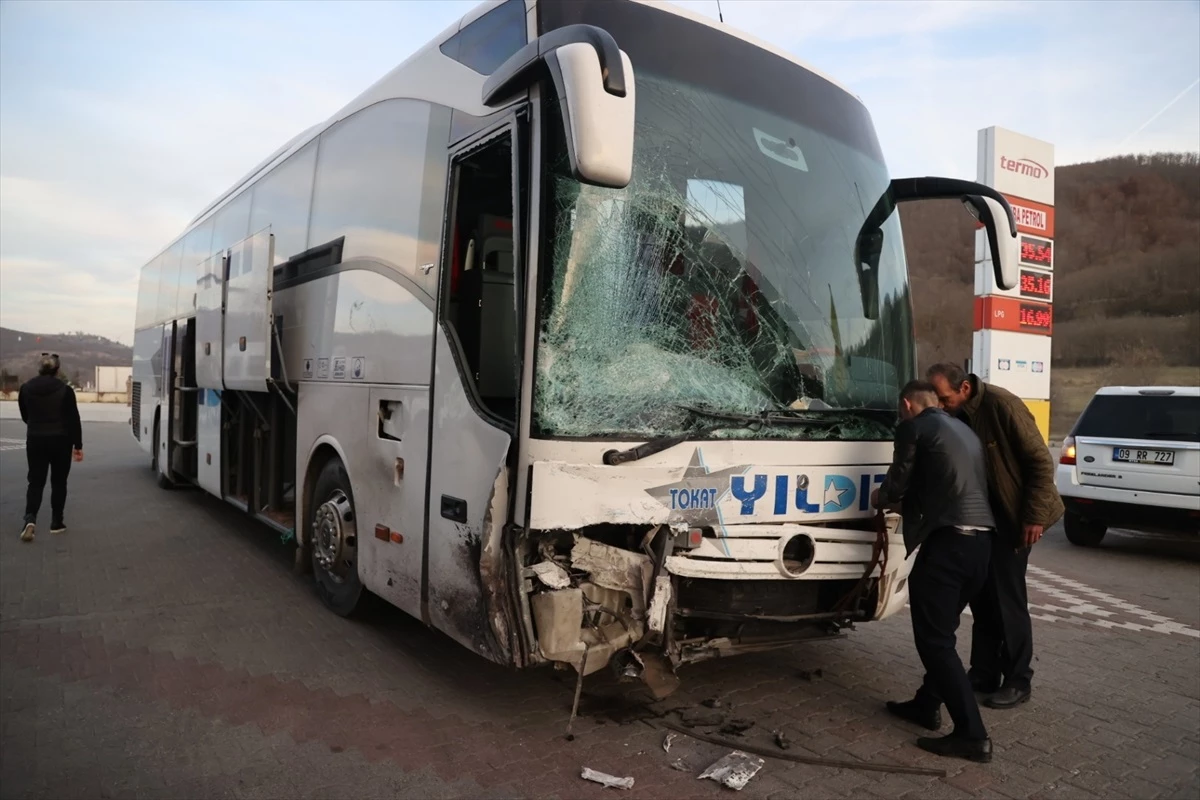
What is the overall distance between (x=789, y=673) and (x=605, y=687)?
1.15m

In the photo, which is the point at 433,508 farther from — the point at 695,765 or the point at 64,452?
the point at 64,452

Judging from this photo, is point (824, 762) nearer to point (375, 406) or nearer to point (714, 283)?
point (714, 283)

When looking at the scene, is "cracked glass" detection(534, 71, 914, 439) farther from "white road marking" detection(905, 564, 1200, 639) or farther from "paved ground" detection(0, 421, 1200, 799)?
"white road marking" detection(905, 564, 1200, 639)

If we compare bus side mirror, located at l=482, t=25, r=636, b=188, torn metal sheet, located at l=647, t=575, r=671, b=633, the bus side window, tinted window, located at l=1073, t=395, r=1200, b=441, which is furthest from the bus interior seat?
tinted window, located at l=1073, t=395, r=1200, b=441

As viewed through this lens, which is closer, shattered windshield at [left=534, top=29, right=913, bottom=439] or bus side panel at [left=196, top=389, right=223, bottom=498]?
shattered windshield at [left=534, top=29, right=913, bottom=439]

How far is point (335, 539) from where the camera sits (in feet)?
18.1

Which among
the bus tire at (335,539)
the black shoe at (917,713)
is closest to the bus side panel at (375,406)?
the bus tire at (335,539)

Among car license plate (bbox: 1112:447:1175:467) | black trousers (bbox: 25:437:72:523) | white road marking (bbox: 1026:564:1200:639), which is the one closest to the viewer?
white road marking (bbox: 1026:564:1200:639)

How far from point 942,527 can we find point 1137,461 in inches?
259

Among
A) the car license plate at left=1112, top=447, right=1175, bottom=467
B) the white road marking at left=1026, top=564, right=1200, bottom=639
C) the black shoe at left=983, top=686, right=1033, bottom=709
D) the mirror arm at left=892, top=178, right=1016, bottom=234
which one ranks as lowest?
the white road marking at left=1026, top=564, right=1200, bottom=639

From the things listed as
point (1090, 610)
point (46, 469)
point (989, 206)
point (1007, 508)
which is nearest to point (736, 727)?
point (1007, 508)

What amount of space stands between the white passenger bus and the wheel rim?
0.09 ft

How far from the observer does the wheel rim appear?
5.43 m

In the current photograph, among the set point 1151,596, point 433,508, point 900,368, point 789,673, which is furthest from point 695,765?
point 1151,596
